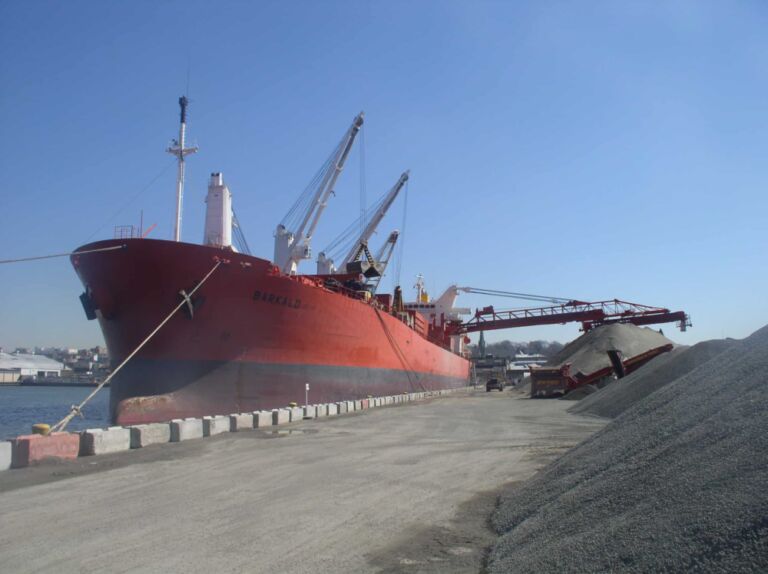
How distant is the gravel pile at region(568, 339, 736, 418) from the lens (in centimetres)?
1845

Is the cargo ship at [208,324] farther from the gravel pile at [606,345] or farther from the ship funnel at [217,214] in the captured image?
the gravel pile at [606,345]

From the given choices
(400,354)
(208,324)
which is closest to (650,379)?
(208,324)

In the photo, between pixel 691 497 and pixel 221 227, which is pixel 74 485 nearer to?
pixel 691 497

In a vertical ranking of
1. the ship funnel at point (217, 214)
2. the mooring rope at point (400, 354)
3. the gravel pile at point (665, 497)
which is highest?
the ship funnel at point (217, 214)

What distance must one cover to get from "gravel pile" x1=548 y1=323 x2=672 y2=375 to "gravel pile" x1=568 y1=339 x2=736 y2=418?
14.8 meters

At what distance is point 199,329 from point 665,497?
1751cm

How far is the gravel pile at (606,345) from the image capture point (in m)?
37.5

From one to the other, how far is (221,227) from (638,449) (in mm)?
20497

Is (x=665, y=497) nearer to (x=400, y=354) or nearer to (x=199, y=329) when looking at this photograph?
(x=199, y=329)

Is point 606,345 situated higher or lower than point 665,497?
higher

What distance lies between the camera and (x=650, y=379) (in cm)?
1927

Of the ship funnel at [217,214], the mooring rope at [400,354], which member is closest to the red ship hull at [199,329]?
the ship funnel at [217,214]

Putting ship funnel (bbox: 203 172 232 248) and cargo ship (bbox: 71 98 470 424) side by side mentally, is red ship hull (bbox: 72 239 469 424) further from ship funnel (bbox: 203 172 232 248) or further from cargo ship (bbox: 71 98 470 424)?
ship funnel (bbox: 203 172 232 248)

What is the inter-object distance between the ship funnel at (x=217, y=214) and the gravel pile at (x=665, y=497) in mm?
19129
